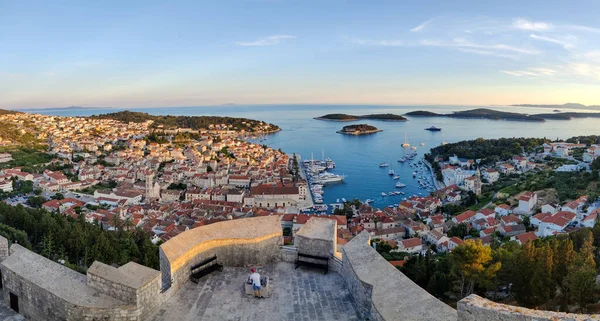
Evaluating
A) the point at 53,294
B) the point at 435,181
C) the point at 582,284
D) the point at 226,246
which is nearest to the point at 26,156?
the point at 435,181

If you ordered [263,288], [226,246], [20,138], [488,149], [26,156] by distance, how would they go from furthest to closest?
1. [20,138]
2. [488,149]
3. [26,156]
4. [226,246]
5. [263,288]

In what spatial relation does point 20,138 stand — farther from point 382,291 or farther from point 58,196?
point 382,291

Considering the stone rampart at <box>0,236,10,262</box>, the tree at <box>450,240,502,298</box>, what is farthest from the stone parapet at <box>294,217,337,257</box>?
the tree at <box>450,240,502,298</box>

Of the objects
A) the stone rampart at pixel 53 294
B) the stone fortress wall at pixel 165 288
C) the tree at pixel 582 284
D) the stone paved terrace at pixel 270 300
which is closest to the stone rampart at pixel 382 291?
the stone fortress wall at pixel 165 288

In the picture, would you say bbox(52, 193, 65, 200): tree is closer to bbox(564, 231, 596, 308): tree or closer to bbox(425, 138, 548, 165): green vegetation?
bbox(564, 231, 596, 308): tree

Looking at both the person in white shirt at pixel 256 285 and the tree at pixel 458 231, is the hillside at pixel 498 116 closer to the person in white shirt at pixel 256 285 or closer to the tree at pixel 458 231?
the tree at pixel 458 231

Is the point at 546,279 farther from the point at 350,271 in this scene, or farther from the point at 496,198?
the point at 496,198

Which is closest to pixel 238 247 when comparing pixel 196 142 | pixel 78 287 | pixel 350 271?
pixel 350 271
